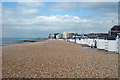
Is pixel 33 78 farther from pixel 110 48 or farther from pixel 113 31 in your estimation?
pixel 113 31

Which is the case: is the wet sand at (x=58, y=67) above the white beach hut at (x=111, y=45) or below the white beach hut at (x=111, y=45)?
below

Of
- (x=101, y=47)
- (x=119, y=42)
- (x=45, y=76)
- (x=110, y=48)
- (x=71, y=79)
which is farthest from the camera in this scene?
(x=101, y=47)

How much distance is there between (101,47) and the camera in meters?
19.8

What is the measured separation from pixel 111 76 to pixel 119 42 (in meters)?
8.79

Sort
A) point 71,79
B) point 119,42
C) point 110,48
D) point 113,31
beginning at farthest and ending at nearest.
A: point 113,31 → point 110,48 → point 119,42 → point 71,79

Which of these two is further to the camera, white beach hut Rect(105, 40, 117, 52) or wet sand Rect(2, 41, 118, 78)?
white beach hut Rect(105, 40, 117, 52)

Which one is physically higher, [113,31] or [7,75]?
[113,31]

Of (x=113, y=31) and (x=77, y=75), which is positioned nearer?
(x=77, y=75)

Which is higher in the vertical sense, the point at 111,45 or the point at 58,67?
the point at 111,45

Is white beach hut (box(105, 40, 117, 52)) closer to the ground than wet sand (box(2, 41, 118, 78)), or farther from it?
farther from it

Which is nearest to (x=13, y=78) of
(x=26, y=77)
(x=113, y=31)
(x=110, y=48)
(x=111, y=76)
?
(x=26, y=77)

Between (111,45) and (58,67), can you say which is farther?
(111,45)

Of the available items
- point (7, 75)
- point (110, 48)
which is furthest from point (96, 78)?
point (110, 48)

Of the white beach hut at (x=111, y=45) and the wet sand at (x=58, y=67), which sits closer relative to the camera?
the wet sand at (x=58, y=67)
